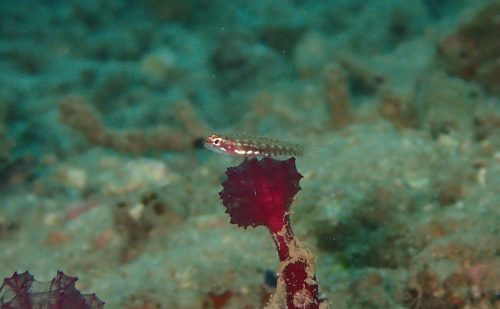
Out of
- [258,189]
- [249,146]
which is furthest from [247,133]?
[258,189]

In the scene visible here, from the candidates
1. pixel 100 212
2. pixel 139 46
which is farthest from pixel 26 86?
pixel 100 212

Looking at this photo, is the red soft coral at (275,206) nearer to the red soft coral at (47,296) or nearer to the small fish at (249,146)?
the red soft coral at (47,296)

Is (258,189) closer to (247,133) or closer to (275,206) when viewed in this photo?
(275,206)

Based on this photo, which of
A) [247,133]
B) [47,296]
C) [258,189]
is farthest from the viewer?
[247,133]

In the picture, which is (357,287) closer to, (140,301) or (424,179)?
(140,301)

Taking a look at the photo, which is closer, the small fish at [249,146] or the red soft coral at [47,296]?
the red soft coral at [47,296]

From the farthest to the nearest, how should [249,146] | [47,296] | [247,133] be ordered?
[247,133]
[249,146]
[47,296]

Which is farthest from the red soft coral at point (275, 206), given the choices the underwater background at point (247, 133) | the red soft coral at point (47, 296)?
the underwater background at point (247, 133)
